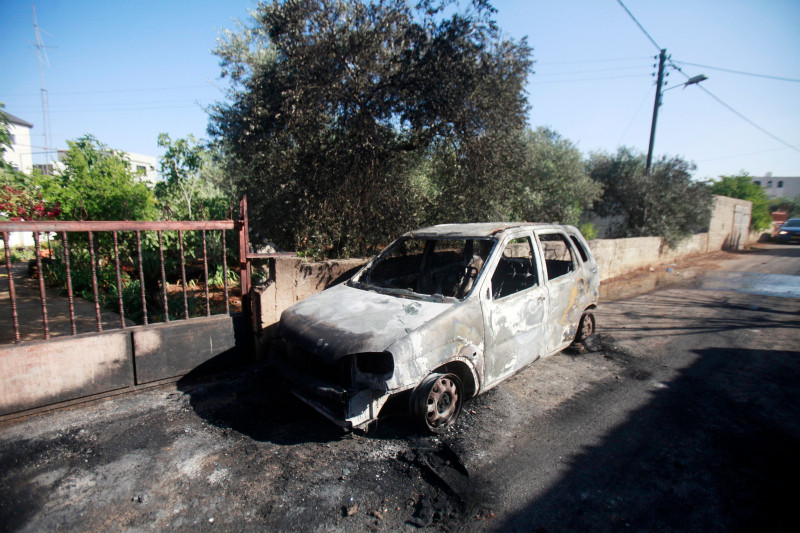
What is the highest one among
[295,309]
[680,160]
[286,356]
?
[680,160]

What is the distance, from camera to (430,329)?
10.3ft

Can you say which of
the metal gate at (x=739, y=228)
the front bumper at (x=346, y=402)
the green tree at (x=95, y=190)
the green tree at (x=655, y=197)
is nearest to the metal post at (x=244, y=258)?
the front bumper at (x=346, y=402)

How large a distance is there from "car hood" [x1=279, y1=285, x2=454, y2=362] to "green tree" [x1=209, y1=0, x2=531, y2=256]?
3.41 m

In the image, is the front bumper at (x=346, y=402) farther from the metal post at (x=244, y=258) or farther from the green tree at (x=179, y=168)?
the green tree at (x=179, y=168)

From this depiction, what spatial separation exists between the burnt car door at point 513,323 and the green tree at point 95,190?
575 cm

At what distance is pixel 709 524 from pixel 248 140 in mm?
→ 7559

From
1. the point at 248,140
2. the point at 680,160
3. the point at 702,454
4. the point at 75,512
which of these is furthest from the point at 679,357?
the point at 680,160

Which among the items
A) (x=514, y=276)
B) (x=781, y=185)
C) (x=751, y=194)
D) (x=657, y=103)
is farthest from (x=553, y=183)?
(x=781, y=185)

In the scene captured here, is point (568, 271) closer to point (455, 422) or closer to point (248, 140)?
point (455, 422)

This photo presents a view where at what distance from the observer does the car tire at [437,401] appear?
122 inches

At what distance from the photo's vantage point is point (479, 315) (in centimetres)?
348

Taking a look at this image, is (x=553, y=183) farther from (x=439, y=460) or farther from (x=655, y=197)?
(x=439, y=460)

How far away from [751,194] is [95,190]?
3857 cm

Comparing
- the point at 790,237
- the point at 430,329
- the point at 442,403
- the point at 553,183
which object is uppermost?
the point at 553,183
